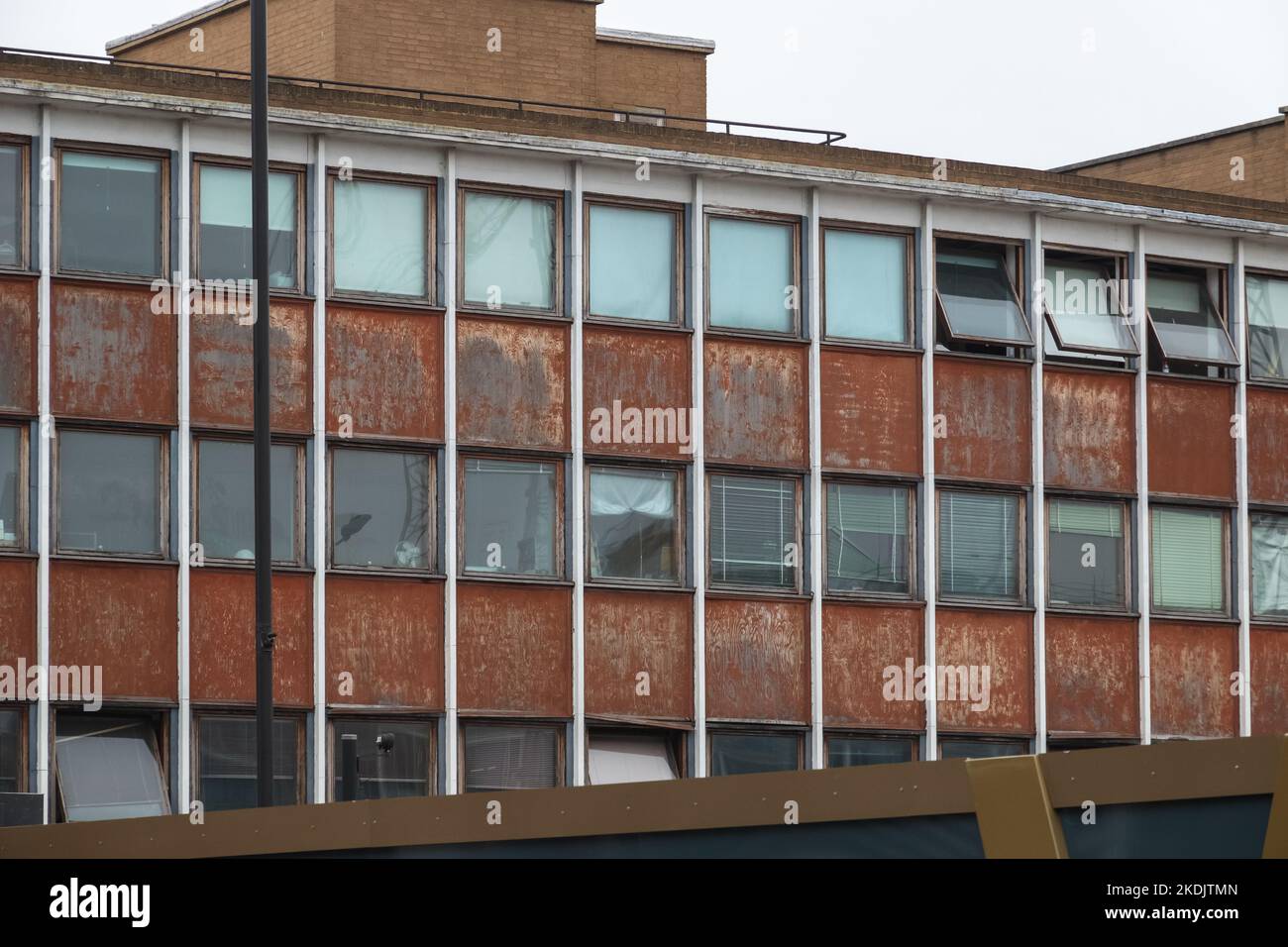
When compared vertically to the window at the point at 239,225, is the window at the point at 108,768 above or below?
below

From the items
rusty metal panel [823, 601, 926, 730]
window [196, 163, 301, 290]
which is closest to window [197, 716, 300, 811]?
window [196, 163, 301, 290]

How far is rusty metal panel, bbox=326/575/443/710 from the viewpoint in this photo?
26359 mm

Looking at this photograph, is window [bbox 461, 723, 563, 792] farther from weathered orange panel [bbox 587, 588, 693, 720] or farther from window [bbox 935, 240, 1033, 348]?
window [bbox 935, 240, 1033, 348]

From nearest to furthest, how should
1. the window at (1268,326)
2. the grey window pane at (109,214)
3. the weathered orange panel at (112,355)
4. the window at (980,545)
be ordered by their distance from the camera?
the weathered orange panel at (112,355)
the grey window pane at (109,214)
the window at (980,545)
the window at (1268,326)

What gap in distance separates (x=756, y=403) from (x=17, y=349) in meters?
8.74

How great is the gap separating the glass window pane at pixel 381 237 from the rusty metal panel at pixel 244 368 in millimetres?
779

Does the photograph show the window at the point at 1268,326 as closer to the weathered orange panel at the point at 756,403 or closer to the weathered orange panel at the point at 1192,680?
the weathered orange panel at the point at 1192,680

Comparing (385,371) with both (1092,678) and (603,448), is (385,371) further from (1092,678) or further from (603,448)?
(1092,678)

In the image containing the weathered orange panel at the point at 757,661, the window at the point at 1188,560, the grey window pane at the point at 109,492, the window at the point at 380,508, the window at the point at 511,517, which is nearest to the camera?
the grey window pane at the point at 109,492

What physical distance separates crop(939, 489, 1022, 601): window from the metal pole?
1070 cm

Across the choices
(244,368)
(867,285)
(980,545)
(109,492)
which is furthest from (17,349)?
(980,545)

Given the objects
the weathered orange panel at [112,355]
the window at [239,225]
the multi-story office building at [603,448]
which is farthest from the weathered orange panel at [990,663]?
the weathered orange panel at [112,355]

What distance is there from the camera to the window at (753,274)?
28.7 meters
